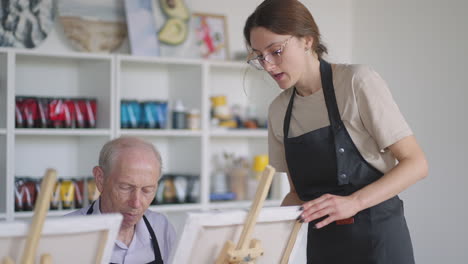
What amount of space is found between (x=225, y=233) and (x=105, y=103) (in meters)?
2.23

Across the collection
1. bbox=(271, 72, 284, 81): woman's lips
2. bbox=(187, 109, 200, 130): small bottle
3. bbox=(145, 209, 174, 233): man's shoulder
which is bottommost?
bbox=(145, 209, 174, 233): man's shoulder

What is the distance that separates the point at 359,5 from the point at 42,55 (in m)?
2.11

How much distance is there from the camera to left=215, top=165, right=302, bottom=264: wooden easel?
1459 mm

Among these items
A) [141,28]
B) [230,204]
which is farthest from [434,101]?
[141,28]

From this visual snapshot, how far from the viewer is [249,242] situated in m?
1.51

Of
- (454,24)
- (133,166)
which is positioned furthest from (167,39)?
(133,166)

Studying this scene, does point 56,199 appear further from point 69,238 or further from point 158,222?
→ point 69,238

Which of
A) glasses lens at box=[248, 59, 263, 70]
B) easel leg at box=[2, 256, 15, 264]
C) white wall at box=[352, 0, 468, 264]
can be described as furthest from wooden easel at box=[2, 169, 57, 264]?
white wall at box=[352, 0, 468, 264]

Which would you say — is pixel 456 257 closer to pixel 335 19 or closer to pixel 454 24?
pixel 454 24

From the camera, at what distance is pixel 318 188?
6.62 ft

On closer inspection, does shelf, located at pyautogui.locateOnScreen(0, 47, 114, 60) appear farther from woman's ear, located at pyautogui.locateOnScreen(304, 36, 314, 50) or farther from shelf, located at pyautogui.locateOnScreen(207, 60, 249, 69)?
woman's ear, located at pyautogui.locateOnScreen(304, 36, 314, 50)

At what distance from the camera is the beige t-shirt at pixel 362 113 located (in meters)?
1.83

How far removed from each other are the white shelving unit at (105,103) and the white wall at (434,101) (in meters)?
0.79

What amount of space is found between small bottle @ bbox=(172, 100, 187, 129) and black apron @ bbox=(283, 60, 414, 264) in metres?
1.81
